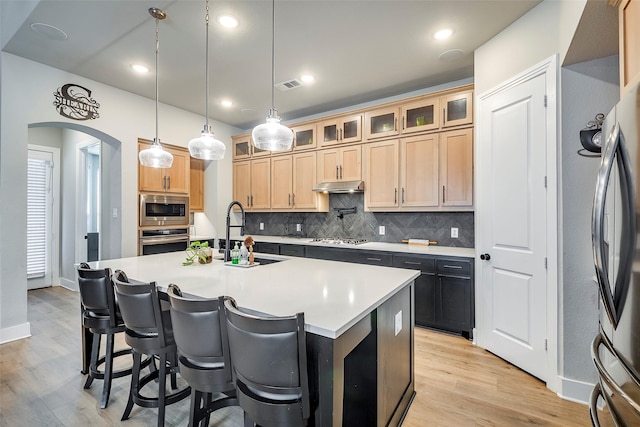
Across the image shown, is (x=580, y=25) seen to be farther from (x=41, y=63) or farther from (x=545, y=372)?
(x=41, y=63)

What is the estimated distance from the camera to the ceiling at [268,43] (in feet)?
7.79

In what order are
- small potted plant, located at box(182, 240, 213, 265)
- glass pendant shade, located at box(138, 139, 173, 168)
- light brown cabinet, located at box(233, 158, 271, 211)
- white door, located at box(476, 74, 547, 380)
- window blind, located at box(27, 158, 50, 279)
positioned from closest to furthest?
1. white door, located at box(476, 74, 547, 380)
2. small potted plant, located at box(182, 240, 213, 265)
3. glass pendant shade, located at box(138, 139, 173, 168)
4. window blind, located at box(27, 158, 50, 279)
5. light brown cabinet, located at box(233, 158, 271, 211)

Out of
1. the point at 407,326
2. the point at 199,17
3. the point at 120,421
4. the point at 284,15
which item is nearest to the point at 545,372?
the point at 407,326

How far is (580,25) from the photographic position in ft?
5.46

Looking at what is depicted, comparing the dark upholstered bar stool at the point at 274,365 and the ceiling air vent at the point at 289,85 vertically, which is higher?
the ceiling air vent at the point at 289,85

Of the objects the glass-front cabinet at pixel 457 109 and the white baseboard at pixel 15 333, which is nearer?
the white baseboard at pixel 15 333

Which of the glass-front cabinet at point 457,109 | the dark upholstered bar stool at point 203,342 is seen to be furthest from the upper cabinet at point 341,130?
the dark upholstered bar stool at point 203,342

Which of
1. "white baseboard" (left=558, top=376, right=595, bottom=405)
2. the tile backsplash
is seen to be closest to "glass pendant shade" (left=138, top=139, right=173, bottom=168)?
the tile backsplash

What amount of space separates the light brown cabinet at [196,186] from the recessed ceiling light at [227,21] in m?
3.08

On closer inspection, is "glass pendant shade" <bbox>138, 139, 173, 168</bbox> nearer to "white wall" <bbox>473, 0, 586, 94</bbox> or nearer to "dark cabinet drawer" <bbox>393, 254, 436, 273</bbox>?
"dark cabinet drawer" <bbox>393, 254, 436, 273</bbox>

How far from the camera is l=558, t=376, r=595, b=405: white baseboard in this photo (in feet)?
6.55

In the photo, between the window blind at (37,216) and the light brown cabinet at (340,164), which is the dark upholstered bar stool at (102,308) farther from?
the window blind at (37,216)

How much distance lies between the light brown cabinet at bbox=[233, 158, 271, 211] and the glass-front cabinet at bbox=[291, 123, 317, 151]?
0.64 meters

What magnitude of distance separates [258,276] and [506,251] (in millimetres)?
2127
